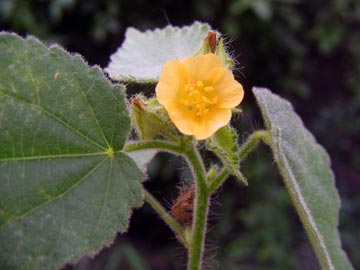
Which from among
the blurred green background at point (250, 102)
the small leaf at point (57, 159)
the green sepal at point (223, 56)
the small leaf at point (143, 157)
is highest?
the blurred green background at point (250, 102)

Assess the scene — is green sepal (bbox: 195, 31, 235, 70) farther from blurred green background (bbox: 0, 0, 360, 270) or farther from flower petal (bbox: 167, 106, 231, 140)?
blurred green background (bbox: 0, 0, 360, 270)

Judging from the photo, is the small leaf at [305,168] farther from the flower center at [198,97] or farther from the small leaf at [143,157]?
the small leaf at [143,157]

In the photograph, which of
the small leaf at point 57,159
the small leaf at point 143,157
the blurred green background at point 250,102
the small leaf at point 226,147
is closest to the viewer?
the small leaf at point 57,159

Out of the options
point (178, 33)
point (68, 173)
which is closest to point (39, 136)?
point (68, 173)

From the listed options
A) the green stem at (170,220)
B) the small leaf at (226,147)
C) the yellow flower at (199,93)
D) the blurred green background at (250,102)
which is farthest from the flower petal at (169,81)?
the blurred green background at (250,102)

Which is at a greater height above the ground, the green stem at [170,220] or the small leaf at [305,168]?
the small leaf at [305,168]
